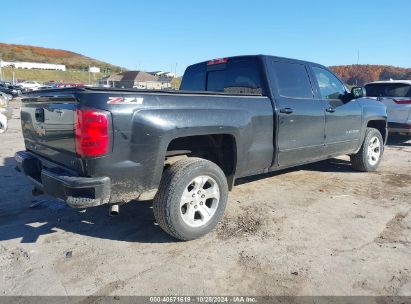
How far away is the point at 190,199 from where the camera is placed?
3.65 metres

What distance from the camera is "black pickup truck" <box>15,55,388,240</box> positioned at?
3047 mm

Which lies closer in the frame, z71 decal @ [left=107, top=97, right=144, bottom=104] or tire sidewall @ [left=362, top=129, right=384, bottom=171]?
z71 decal @ [left=107, top=97, right=144, bottom=104]

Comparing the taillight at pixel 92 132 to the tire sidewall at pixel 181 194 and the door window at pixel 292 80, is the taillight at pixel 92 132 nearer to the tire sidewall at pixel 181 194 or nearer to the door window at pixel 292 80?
the tire sidewall at pixel 181 194

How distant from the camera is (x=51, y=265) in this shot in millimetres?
3211

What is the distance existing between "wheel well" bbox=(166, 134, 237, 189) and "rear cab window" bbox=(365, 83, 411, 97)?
7.39m

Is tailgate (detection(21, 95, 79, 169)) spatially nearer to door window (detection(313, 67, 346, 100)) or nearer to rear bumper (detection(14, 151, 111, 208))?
rear bumper (detection(14, 151, 111, 208))

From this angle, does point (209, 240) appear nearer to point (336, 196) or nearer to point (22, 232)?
point (22, 232)

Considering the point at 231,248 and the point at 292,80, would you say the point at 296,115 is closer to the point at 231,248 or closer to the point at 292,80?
the point at 292,80

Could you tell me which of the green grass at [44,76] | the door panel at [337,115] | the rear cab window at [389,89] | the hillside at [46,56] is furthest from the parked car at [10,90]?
the hillside at [46,56]

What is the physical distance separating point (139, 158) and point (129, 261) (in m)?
0.92

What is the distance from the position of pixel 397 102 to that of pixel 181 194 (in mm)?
8066

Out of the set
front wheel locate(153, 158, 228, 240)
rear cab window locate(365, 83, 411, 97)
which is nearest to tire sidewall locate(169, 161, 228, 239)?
front wheel locate(153, 158, 228, 240)

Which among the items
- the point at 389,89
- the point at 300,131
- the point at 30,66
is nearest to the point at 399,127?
the point at 389,89

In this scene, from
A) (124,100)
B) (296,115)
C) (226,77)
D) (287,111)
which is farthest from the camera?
(226,77)
